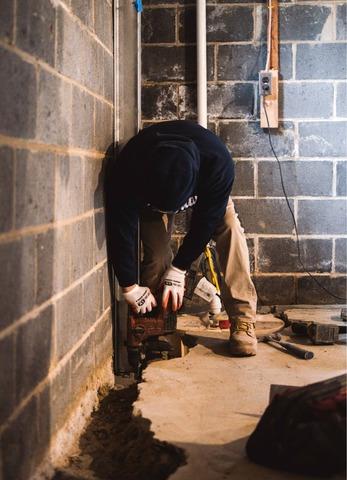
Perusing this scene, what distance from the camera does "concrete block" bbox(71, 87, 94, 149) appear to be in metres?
2.51

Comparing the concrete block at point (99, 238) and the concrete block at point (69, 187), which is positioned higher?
the concrete block at point (69, 187)

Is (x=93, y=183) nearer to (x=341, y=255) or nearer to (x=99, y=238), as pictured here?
(x=99, y=238)

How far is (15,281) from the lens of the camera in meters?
1.87

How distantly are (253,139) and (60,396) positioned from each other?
242cm

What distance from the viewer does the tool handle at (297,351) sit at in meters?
3.20

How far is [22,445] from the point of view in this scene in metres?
1.96

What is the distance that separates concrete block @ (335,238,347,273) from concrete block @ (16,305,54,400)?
2.55 m

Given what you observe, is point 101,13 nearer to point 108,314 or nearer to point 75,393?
point 108,314

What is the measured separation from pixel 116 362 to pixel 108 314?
0.91ft

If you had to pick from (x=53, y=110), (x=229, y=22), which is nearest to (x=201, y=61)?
(x=229, y=22)

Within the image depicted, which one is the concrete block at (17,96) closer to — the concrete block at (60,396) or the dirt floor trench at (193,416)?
the concrete block at (60,396)

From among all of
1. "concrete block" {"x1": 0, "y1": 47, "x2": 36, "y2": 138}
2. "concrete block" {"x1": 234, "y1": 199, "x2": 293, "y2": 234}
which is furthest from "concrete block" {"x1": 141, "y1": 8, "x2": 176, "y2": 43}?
"concrete block" {"x1": 0, "y1": 47, "x2": 36, "y2": 138}

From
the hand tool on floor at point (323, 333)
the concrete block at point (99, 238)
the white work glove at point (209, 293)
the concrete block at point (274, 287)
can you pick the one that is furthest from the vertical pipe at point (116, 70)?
the concrete block at point (274, 287)

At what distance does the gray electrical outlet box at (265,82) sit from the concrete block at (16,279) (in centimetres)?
254
